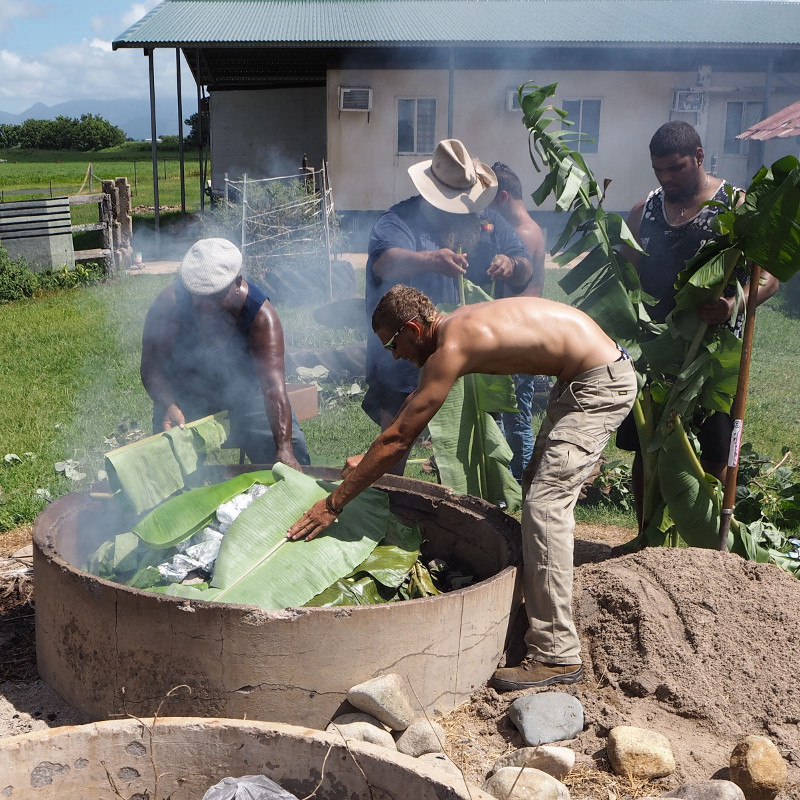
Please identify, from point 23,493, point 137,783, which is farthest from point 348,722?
point 23,493

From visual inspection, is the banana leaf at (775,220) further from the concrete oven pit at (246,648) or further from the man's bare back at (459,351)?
the concrete oven pit at (246,648)

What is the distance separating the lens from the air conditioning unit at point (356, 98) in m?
17.8

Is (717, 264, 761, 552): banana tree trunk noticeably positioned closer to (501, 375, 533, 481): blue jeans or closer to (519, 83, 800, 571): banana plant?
(519, 83, 800, 571): banana plant

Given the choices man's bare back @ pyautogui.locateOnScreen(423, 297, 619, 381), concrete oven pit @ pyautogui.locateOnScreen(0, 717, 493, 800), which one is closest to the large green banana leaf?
man's bare back @ pyautogui.locateOnScreen(423, 297, 619, 381)

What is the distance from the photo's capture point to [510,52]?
18.0 meters

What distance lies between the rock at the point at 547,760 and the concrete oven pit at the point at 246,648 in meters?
0.51

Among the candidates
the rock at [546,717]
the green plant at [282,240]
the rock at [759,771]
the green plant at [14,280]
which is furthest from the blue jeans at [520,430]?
the green plant at [14,280]

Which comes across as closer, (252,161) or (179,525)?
(179,525)

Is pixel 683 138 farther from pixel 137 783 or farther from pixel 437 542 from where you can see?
pixel 137 783

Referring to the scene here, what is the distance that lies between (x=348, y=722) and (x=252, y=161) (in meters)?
19.1

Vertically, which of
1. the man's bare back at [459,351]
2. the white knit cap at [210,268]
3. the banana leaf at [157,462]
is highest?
the white knit cap at [210,268]

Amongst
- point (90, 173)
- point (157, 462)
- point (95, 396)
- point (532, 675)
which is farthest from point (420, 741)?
point (90, 173)

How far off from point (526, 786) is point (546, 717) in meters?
0.65

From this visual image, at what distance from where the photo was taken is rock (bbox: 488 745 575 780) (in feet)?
10.7
